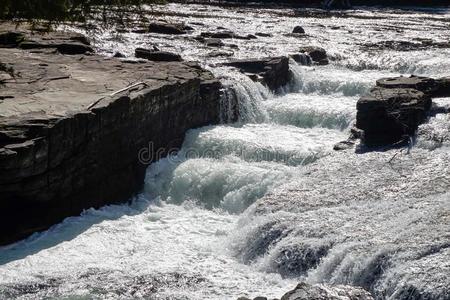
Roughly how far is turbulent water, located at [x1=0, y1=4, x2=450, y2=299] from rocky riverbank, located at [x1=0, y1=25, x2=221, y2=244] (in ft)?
1.11

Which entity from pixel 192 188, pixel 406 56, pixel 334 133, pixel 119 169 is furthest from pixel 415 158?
pixel 406 56

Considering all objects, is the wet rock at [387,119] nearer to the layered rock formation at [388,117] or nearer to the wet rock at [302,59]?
the layered rock formation at [388,117]

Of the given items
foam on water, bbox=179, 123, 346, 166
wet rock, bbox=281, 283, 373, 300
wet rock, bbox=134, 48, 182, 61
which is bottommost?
foam on water, bbox=179, 123, 346, 166

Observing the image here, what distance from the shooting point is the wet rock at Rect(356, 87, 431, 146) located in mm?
15023

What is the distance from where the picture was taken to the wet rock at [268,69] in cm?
2003

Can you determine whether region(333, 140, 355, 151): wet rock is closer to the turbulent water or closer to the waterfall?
the turbulent water

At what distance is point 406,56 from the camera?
23188 millimetres

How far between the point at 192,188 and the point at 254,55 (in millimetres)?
9128

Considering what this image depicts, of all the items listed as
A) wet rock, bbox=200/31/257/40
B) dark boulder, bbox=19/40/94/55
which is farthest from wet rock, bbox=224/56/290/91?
wet rock, bbox=200/31/257/40

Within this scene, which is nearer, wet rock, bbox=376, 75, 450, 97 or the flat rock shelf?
the flat rock shelf

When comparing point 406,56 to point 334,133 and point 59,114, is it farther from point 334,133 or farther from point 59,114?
point 59,114

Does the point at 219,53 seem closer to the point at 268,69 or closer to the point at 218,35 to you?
the point at 268,69

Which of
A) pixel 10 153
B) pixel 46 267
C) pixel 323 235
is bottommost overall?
pixel 46 267

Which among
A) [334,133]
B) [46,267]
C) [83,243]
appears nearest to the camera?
[46,267]
